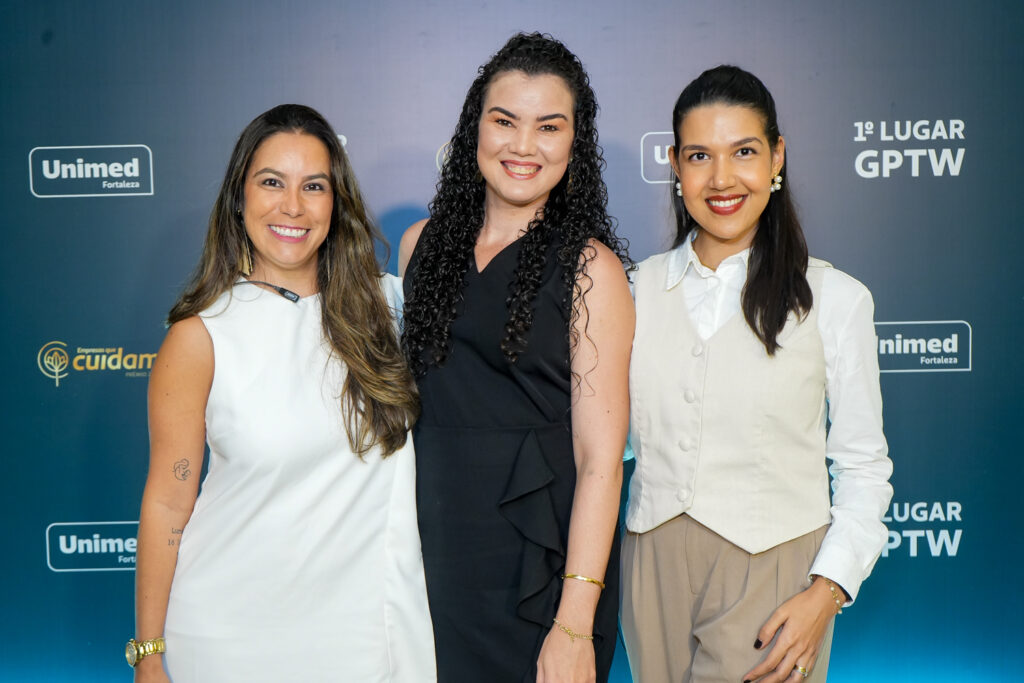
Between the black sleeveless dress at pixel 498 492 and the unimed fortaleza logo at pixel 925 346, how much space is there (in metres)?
Answer: 1.74

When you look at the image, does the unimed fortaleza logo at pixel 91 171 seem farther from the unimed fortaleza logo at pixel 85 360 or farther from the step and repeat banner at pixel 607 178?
the unimed fortaleza logo at pixel 85 360

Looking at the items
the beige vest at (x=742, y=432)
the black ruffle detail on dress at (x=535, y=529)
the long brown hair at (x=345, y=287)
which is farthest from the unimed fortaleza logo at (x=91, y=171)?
the beige vest at (x=742, y=432)

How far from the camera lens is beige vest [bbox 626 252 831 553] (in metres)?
1.67

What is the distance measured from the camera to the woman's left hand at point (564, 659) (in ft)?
5.44

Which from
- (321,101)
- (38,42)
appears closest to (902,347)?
(321,101)

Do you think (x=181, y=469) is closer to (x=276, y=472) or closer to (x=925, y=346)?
(x=276, y=472)

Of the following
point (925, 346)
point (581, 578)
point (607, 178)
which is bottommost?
point (581, 578)

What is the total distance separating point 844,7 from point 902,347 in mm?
1226

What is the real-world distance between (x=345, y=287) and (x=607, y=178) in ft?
4.83

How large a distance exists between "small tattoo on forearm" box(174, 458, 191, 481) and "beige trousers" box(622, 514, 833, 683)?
0.94 meters

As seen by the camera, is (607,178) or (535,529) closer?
(535,529)

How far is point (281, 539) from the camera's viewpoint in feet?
5.48

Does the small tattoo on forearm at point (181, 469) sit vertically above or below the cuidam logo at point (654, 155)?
below

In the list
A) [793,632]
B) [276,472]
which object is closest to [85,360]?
[276,472]
